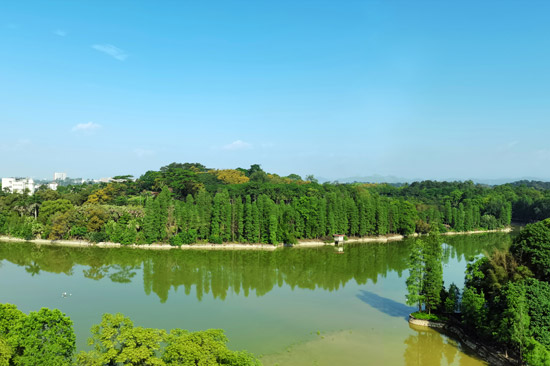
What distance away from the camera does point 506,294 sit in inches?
514

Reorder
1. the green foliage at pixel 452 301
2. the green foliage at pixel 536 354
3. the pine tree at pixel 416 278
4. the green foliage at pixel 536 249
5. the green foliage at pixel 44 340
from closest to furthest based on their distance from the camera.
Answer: the green foliage at pixel 44 340 → the green foliage at pixel 536 354 → the green foliage at pixel 536 249 → the green foliage at pixel 452 301 → the pine tree at pixel 416 278

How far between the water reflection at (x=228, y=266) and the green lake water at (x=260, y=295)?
8cm

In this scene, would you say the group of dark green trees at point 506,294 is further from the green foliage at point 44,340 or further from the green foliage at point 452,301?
the green foliage at point 44,340

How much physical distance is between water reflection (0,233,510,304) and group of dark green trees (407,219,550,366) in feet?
9.67

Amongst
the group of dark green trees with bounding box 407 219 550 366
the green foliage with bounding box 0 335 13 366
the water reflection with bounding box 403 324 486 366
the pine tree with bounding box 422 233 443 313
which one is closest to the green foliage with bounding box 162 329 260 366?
the green foliage with bounding box 0 335 13 366

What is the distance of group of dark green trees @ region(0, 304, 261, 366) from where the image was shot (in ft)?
30.3

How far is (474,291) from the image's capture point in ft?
49.4

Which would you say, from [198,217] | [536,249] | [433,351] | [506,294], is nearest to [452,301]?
[433,351]

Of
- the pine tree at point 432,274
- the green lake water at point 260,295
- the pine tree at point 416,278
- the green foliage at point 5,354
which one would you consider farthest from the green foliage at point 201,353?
the pine tree at point 432,274

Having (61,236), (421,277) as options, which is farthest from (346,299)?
(61,236)

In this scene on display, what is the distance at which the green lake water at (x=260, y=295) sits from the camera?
14.7 metres

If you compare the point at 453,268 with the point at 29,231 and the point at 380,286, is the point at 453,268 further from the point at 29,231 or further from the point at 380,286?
the point at 29,231

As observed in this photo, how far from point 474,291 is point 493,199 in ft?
157

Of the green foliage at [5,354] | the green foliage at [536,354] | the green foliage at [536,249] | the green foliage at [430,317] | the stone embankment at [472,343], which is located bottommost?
the stone embankment at [472,343]
